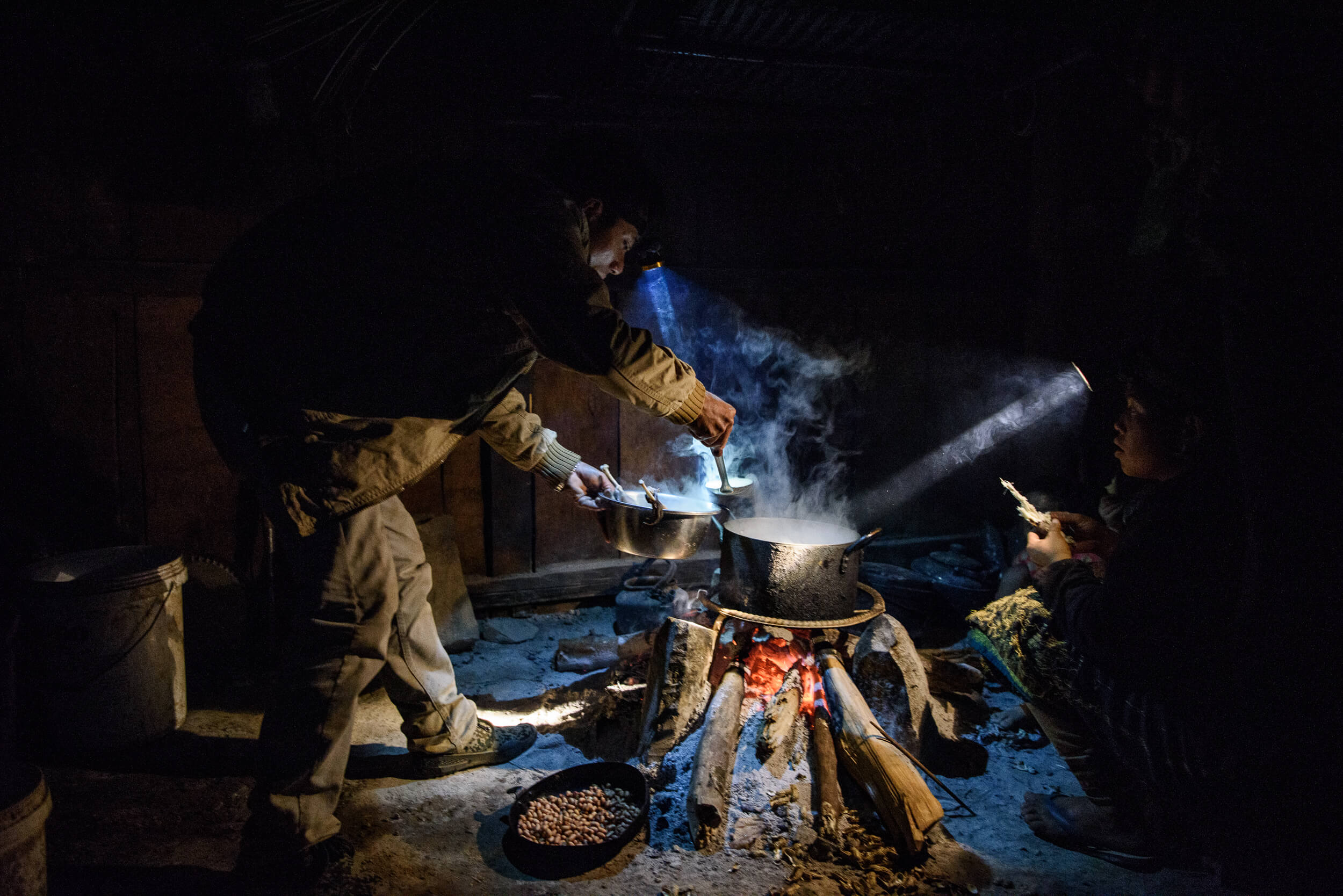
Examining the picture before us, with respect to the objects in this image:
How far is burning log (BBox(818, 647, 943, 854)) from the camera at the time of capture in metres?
3.27

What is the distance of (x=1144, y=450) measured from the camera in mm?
3279

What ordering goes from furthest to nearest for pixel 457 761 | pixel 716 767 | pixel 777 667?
pixel 777 667
pixel 457 761
pixel 716 767

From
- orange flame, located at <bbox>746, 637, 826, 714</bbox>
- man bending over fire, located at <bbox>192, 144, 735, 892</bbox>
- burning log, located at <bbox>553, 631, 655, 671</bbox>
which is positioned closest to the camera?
man bending over fire, located at <bbox>192, 144, 735, 892</bbox>

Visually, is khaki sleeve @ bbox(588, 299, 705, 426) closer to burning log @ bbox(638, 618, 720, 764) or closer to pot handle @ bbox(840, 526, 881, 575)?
pot handle @ bbox(840, 526, 881, 575)

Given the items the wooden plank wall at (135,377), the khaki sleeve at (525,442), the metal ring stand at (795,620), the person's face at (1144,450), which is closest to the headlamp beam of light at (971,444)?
the metal ring stand at (795,620)

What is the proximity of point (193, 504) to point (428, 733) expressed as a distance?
2654mm

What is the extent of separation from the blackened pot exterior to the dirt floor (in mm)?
862

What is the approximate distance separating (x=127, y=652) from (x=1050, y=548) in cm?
508

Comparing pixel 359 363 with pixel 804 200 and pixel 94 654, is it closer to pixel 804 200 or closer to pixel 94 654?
pixel 94 654

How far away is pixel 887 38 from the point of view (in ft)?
13.3

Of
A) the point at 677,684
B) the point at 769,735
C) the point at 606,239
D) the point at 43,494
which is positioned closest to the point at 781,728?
the point at 769,735

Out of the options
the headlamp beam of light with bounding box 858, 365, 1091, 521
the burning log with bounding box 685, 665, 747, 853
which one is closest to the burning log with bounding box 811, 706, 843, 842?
the burning log with bounding box 685, 665, 747, 853

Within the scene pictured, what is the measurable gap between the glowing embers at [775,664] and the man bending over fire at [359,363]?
189 centimetres

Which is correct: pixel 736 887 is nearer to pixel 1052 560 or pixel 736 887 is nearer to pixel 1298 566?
pixel 1052 560
